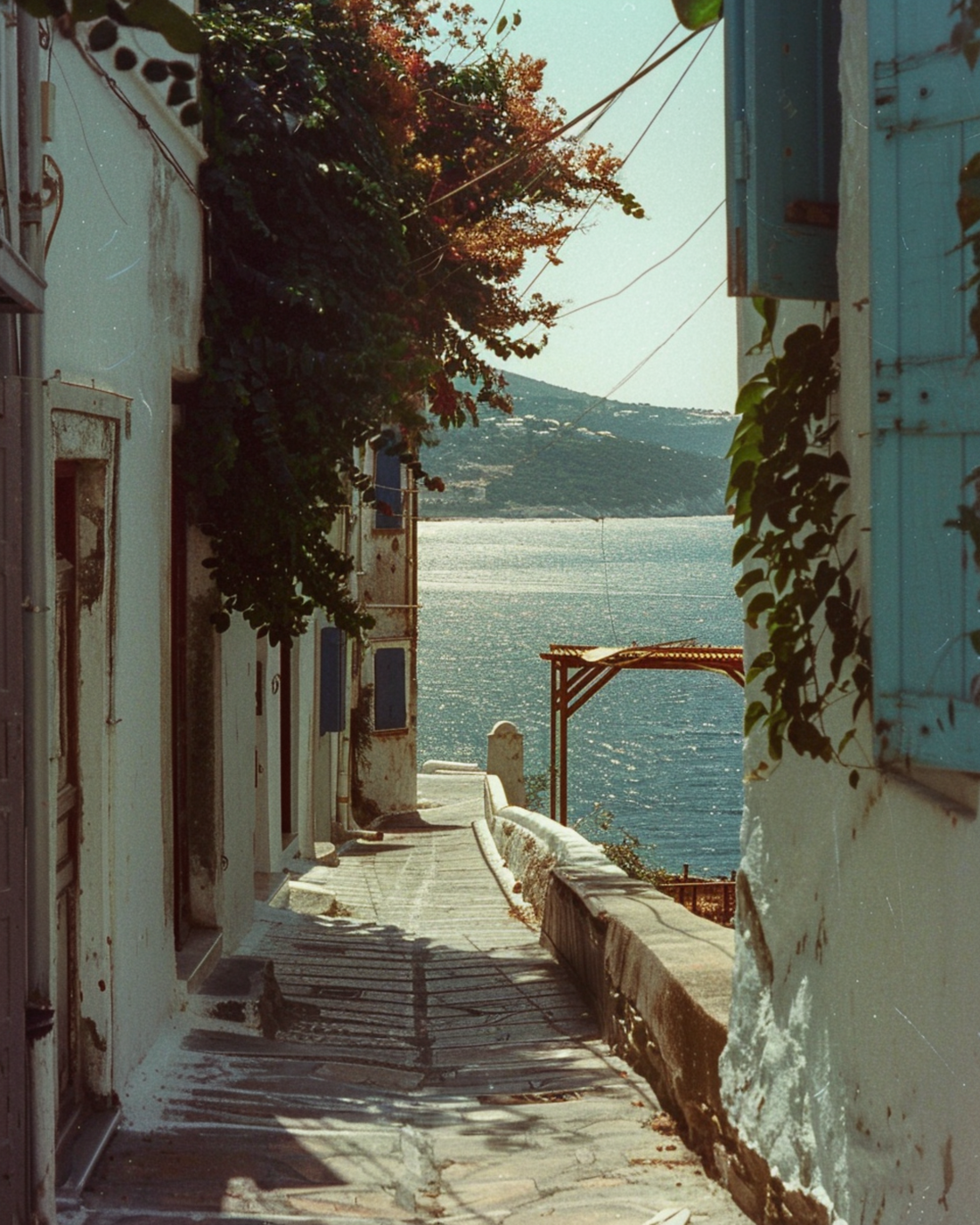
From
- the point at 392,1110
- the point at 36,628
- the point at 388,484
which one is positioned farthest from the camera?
the point at 388,484

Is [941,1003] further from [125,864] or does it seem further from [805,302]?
[125,864]

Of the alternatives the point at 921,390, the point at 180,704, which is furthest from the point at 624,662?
the point at 921,390

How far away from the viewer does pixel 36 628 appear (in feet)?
13.9

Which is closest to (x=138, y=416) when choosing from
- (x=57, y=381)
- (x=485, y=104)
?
(x=57, y=381)

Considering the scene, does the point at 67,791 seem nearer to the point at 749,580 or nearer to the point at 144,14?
the point at 749,580

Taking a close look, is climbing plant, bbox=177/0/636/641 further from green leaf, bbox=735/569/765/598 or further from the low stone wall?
green leaf, bbox=735/569/765/598

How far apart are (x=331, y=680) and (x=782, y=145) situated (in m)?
13.4

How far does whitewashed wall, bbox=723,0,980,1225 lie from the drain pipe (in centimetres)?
209

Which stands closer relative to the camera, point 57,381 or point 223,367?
point 57,381

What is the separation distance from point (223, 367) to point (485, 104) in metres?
4.88

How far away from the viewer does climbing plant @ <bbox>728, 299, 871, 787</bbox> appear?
3666 mm

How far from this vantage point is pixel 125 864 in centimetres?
571

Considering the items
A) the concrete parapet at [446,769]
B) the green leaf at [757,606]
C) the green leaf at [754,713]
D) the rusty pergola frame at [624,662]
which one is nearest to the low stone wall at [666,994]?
the green leaf at [754,713]

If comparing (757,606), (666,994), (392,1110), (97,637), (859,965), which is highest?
(757,606)
